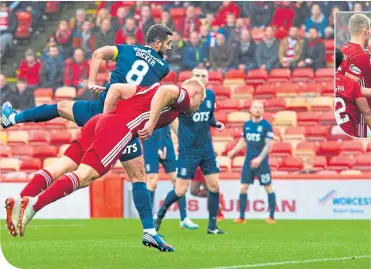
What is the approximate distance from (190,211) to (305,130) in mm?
3756

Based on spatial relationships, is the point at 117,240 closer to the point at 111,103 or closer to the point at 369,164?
the point at 111,103

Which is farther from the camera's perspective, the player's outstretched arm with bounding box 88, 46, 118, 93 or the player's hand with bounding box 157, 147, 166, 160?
the player's hand with bounding box 157, 147, 166, 160

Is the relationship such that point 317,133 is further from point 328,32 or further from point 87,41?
point 87,41

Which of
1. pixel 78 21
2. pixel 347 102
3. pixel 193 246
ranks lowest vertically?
pixel 193 246

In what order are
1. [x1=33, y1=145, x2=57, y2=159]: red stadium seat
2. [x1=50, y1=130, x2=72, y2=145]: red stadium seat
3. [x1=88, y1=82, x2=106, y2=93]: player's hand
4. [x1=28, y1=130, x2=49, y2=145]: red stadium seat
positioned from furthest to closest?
[x1=28, y1=130, x2=49, y2=145]: red stadium seat < [x1=50, y1=130, x2=72, y2=145]: red stadium seat < [x1=33, y1=145, x2=57, y2=159]: red stadium seat < [x1=88, y1=82, x2=106, y2=93]: player's hand

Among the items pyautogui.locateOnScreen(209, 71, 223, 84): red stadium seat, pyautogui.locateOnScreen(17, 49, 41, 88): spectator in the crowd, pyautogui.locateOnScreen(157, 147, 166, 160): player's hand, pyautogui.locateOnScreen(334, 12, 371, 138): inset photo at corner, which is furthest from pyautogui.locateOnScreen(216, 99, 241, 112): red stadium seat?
pyautogui.locateOnScreen(334, 12, 371, 138): inset photo at corner

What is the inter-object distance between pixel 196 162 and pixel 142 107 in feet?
14.8

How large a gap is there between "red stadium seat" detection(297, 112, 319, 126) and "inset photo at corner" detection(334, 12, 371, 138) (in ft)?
49.5

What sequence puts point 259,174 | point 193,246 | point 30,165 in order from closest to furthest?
point 193,246 < point 259,174 < point 30,165

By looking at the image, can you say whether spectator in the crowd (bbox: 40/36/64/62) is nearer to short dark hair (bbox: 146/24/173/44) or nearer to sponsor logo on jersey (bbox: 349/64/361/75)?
short dark hair (bbox: 146/24/173/44)

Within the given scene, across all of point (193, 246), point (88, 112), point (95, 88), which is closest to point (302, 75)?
point (193, 246)

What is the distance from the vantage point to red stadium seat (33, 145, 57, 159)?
70.7 feet

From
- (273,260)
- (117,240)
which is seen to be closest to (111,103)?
(273,260)

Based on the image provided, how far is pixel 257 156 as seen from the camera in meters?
16.9
